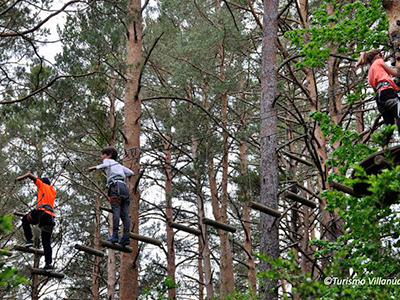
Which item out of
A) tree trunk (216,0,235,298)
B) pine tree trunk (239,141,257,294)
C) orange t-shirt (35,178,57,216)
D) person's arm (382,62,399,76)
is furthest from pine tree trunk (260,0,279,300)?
pine tree trunk (239,141,257,294)

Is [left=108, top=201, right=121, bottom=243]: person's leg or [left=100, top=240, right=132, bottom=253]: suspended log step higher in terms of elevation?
[left=108, top=201, right=121, bottom=243]: person's leg

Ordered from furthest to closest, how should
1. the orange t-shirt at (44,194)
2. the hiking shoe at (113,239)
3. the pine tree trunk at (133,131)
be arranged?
the pine tree trunk at (133,131)
the orange t-shirt at (44,194)
the hiking shoe at (113,239)

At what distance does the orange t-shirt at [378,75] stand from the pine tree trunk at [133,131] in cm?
438

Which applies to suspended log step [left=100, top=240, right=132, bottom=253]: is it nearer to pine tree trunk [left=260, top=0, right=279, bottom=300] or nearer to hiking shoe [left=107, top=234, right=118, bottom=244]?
hiking shoe [left=107, top=234, right=118, bottom=244]

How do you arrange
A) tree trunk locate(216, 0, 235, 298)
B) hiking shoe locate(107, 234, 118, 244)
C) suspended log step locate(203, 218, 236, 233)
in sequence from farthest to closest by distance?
tree trunk locate(216, 0, 235, 298), hiking shoe locate(107, 234, 118, 244), suspended log step locate(203, 218, 236, 233)

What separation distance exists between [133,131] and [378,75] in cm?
482

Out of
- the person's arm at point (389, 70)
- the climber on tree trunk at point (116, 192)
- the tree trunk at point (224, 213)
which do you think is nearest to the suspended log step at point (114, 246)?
the climber on tree trunk at point (116, 192)

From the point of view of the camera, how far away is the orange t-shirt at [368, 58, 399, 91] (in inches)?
223

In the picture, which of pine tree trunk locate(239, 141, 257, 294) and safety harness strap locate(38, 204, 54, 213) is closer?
safety harness strap locate(38, 204, 54, 213)

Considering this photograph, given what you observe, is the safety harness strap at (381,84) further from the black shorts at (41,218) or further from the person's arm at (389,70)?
the black shorts at (41,218)

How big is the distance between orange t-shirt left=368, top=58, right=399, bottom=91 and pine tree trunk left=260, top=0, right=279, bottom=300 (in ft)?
8.05

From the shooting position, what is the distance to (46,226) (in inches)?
317

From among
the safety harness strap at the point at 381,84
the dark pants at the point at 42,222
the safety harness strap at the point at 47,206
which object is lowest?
the dark pants at the point at 42,222

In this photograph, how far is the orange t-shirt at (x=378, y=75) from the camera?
18.6ft
